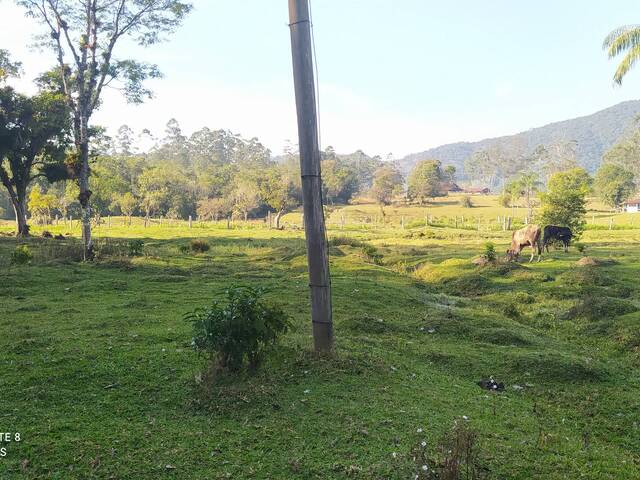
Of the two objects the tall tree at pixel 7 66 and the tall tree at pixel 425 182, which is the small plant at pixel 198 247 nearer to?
the tall tree at pixel 7 66

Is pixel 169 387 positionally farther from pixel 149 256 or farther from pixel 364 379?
pixel 149 256

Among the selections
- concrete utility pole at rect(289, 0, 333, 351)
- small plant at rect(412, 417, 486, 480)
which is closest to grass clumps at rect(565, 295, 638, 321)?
concrete utility pole at rect(289, 0, 333, 351)

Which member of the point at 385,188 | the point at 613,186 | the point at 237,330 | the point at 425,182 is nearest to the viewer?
the point at 237,330

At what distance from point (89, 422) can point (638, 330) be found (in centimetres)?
914

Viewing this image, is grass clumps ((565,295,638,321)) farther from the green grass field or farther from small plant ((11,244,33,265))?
small plant ((11,244,33,265))

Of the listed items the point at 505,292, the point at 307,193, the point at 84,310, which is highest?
the point at 307,193

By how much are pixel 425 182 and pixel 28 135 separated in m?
64.9

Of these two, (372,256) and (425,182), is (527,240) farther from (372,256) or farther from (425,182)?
(425,182)

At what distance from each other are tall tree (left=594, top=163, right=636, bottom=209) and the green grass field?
216 ft

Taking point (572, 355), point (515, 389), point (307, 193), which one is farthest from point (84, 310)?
point (572, 355)

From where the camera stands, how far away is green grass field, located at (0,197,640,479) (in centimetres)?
416

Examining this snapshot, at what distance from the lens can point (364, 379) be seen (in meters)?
6.04

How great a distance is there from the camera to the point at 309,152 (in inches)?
250

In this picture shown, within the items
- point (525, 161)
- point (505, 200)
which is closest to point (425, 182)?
point (505, 200)
